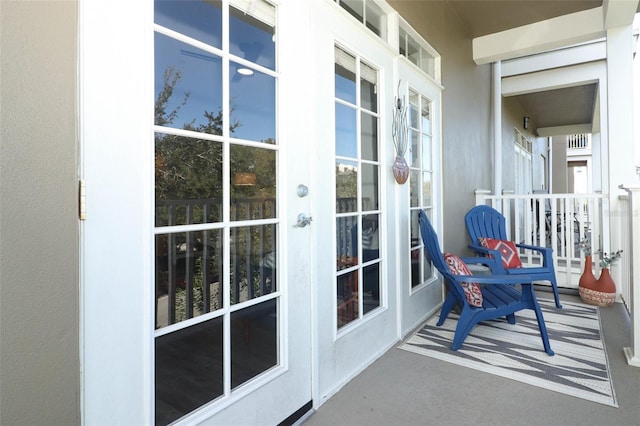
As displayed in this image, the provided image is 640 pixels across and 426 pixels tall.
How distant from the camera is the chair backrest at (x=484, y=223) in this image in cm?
394

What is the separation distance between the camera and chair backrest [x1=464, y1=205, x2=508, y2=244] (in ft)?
12.9

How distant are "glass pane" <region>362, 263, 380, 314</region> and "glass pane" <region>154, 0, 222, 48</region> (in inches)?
62.6

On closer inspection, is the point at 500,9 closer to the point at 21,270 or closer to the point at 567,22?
the point at 567,22

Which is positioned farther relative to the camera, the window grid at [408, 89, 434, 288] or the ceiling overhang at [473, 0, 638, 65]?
the ceiling overhang at [473, 0, 638, 65]

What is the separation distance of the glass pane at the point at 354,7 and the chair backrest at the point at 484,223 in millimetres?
2444

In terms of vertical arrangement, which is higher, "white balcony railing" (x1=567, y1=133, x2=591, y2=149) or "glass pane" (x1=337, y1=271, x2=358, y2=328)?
"white balcony railing" (x1=567, y1=133, x2=591, y2=149)

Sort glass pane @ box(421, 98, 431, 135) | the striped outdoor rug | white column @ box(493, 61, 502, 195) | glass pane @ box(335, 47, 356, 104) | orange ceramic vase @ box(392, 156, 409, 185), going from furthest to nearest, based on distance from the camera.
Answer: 1. white column @ box(493, 61, 502, 195)
2. glass pane @ box(421, 98, 431, 135)
3. orange ceramic vase @ box(392, 156, 409, 185)
4. glass pane @ box(335, 47, 356, 104)
5. the striped outdoor rug

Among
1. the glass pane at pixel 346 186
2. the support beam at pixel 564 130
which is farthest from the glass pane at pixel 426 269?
the support beam at pixel 564 130

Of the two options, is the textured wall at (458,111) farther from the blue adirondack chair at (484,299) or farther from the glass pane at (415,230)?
the blue adirondack chair at (484,299)

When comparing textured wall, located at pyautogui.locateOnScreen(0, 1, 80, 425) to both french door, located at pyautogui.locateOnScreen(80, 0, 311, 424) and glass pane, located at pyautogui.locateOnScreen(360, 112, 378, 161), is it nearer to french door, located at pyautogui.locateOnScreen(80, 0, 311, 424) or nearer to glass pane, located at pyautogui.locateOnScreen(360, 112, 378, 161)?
french door, located at pyautogui.locateOnScreen(80, 0, 311, 424)

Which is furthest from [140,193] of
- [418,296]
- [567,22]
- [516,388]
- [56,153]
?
[567,22]

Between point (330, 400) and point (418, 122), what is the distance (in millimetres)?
2289

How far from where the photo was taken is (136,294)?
1119 mm

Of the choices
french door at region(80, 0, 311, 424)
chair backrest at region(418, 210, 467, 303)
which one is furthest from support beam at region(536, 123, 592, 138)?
french door at region(80, 0, 311, 424)
